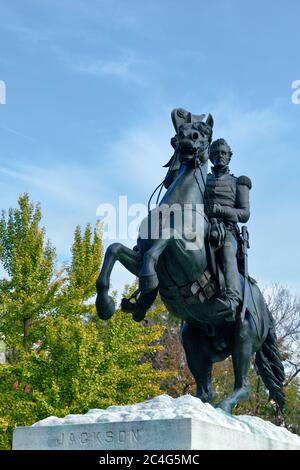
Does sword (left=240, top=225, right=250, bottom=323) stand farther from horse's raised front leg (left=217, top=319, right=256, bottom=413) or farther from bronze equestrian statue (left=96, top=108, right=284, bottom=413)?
horse's raised front leg (left=217, top=319, right=256, bottom=413)

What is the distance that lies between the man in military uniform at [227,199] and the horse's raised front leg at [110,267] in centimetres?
104

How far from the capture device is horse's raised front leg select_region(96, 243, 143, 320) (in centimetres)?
749

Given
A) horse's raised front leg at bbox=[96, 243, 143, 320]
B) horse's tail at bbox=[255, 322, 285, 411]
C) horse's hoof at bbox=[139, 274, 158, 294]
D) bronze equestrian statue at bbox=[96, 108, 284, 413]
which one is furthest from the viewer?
horse's tail at bbox=[255, 322, 285, 411]

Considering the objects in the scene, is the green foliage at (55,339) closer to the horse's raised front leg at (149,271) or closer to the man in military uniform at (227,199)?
the man in military uniform at (227,199)

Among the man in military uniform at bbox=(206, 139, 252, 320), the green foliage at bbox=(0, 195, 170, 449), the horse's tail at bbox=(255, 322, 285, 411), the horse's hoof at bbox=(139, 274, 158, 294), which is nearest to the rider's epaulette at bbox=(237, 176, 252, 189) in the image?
the man in military uniform at bbox=(206, 139, 252, 320)

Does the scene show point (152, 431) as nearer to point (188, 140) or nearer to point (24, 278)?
point (188, 140)

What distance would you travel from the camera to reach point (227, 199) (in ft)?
30.5

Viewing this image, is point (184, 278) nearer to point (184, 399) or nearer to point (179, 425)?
point (184, 399)

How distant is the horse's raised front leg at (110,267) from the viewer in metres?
7.49

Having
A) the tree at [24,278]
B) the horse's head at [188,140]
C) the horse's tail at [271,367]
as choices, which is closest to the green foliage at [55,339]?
the tree at [24,278]

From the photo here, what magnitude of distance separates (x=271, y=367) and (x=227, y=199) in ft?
6.87

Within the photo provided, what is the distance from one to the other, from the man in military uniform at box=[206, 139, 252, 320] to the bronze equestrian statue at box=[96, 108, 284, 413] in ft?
0.04

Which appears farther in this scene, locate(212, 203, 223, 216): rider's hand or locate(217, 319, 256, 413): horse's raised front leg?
locate(212, 203, 223, 216): rider's hand
